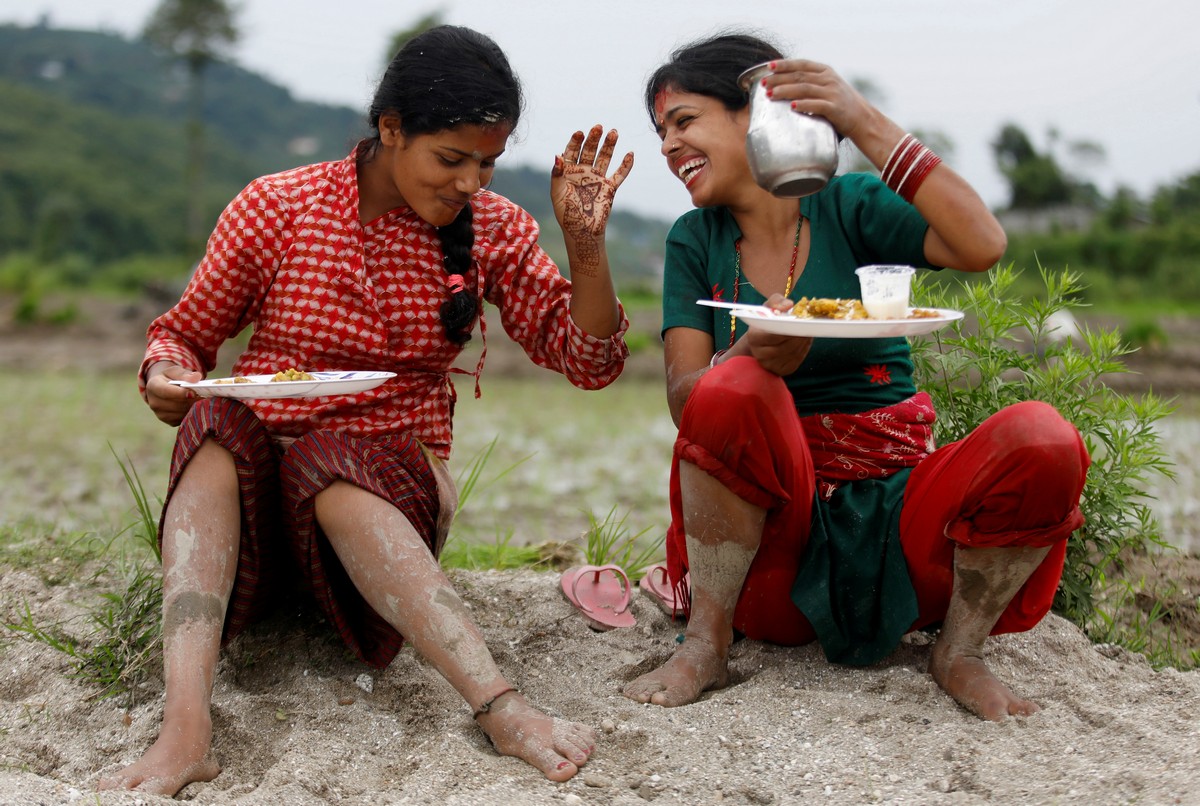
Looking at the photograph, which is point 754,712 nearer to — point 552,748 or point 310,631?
point 552,748

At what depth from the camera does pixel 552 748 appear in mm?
1972

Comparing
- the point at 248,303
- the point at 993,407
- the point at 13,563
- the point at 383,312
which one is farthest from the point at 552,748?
the point at 13,563

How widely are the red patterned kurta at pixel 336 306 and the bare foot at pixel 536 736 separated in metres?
0.66

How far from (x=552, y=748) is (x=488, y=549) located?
4.80ft

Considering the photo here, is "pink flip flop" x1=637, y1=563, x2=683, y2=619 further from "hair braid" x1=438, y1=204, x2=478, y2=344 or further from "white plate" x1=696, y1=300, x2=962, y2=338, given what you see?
"white plate" x1=696, y1=300, x2=962, y2=338

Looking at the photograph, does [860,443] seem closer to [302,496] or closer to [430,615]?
[430,615]

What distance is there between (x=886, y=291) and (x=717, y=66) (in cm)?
68

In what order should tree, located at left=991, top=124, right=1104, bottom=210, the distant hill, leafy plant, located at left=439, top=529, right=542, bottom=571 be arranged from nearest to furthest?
1. leafy plant, located at left=439, top=529, right=542, bottom=571
2. tree, located at left=991, top=124, right=1104, bottom=210
3. the distant hill

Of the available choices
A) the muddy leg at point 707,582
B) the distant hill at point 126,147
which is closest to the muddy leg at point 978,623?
the muddy leg at point 707,582

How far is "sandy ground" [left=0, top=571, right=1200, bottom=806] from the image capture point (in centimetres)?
188

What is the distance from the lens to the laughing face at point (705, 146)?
232cm

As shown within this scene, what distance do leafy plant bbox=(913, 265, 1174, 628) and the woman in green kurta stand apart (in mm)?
318

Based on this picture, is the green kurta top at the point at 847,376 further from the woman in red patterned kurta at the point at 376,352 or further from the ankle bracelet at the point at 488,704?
the ankle bracelet at the point at 488,704

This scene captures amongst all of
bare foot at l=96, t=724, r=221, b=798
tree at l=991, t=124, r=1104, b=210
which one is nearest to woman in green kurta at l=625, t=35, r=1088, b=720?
bare foot at l=96, t=724, r=221, b=798
